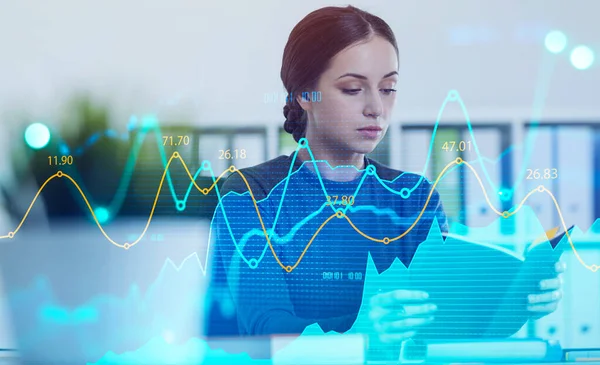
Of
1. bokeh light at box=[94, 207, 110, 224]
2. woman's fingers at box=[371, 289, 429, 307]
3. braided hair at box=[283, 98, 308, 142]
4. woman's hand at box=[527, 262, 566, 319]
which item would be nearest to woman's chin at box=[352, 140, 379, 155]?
braided hair at box=[283, 98, 308, 142]

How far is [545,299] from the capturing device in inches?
43.5

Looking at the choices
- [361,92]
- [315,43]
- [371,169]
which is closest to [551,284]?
[371,169]

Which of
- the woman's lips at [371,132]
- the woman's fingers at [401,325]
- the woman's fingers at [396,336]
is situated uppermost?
the woman's lips at [371,132]

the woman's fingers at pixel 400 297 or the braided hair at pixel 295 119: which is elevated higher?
the braided hair at pixel 295 119

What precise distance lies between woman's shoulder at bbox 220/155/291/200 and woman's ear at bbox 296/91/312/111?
0.11m

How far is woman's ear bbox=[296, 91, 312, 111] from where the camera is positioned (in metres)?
1.13

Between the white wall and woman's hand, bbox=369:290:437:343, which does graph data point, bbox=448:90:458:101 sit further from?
woman's hand, bbox=369:290:437:343

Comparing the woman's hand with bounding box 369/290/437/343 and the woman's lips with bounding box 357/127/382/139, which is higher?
the woman's lips with bounding box 357/127/382/139

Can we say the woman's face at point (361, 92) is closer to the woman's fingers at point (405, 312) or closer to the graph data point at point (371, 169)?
the graph data point at point (371, 169)

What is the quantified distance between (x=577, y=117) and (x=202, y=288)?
842mm

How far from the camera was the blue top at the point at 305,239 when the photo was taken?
3.69 ft

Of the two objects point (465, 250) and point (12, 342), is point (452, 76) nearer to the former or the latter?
point (465, 250)

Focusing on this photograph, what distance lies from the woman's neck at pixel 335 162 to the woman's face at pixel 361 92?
2cm

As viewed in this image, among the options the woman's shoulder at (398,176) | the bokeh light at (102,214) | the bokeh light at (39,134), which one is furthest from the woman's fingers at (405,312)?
the bokeh light at (39,134)
